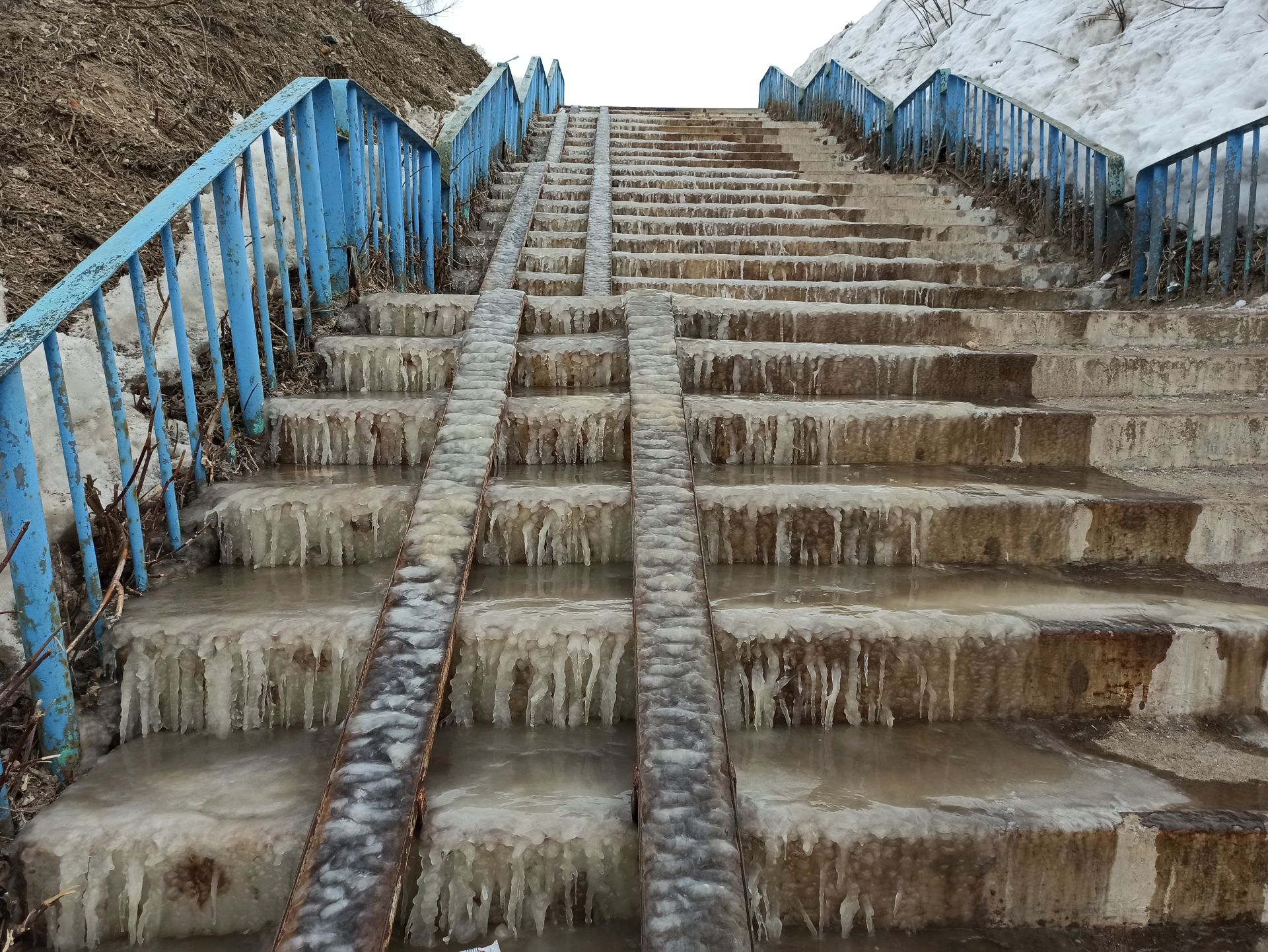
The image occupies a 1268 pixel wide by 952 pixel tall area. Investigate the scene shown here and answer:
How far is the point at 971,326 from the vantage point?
4293 mm

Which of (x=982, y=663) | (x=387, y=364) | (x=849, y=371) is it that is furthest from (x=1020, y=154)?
(x=982, y=663)

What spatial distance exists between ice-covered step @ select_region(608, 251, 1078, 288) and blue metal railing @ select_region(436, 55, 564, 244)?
52.6 inches

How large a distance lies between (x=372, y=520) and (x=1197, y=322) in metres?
4.12

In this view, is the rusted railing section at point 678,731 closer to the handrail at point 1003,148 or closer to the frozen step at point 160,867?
the frozen step at point 160,867

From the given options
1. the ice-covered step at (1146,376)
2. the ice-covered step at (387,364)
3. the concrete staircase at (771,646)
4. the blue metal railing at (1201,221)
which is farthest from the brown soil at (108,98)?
the blue metal railing at (1201,221)

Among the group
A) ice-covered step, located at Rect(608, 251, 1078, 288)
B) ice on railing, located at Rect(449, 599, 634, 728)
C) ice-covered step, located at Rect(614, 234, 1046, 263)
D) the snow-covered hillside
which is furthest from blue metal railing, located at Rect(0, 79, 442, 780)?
the snow-covered hillside

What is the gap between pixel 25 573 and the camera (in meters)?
2.01

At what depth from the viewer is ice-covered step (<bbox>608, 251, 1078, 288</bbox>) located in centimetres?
532

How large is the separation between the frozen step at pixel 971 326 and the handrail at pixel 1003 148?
156cm

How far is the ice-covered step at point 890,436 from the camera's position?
132 inches

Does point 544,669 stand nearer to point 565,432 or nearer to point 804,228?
point 565,432

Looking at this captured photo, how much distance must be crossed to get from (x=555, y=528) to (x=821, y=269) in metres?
3.37

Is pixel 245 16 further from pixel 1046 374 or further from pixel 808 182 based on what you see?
pixel 1046 374


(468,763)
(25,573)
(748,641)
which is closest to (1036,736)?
(748,641)
